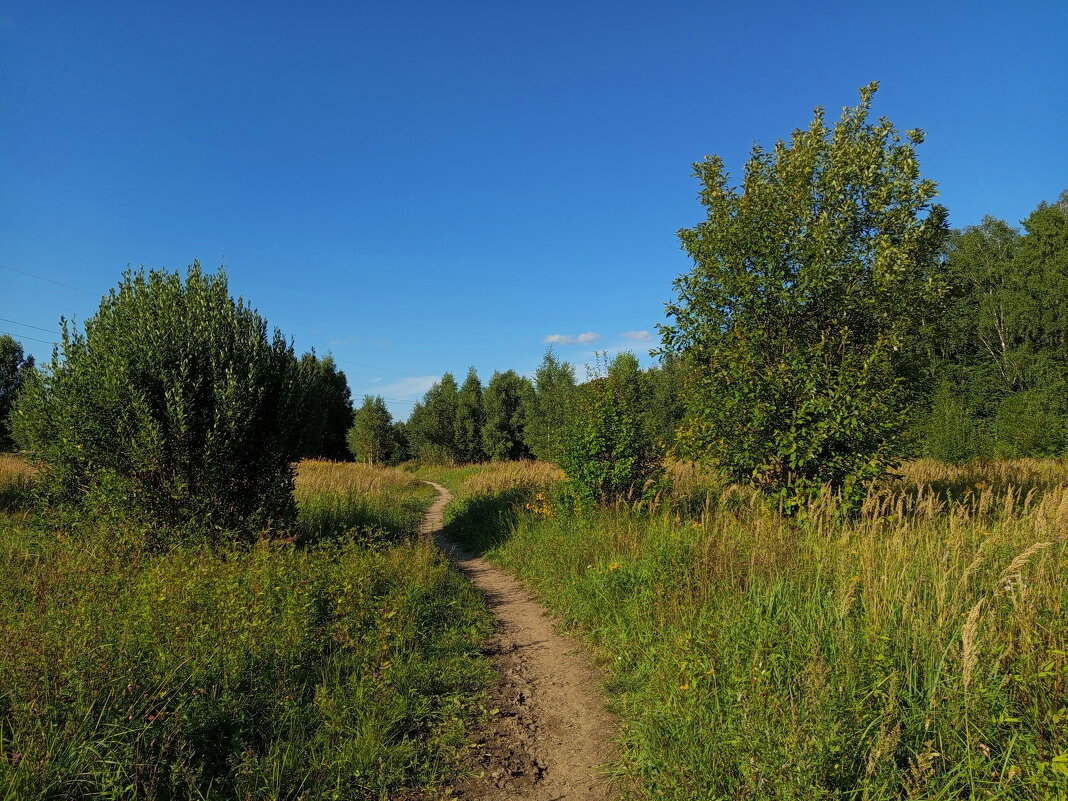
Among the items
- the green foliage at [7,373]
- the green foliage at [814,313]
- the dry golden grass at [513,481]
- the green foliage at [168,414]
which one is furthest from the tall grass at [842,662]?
the green foliage at [7,373]

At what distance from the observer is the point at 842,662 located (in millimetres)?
3473

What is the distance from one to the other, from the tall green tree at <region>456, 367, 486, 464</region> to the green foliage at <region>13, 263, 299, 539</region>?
36310 millimetres

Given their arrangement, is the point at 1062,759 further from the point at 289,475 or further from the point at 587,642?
the point at 289,475

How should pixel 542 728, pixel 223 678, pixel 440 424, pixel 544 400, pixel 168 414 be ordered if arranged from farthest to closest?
pixel 440 424
pixel 544 400
pixel 168 414
pixel 542 728
pixel 223 678

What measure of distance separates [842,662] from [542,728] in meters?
2.46

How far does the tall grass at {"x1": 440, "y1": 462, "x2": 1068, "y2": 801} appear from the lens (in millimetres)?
2744

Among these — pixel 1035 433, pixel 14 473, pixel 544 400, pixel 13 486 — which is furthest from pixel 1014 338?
pixel 14 473

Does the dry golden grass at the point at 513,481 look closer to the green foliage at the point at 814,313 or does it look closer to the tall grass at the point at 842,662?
the green foliage at the point at 814,313

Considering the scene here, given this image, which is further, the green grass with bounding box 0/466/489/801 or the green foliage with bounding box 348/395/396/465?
the green foliage with bounding box 348/395/396/465

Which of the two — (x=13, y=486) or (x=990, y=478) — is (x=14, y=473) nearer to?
(x=13, y=486)

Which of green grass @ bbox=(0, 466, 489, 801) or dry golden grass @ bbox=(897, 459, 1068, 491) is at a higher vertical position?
green grass @ bbox=(0, 466, 489, 801)

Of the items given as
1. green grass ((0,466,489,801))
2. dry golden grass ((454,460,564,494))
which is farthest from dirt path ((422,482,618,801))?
dry golden grass ((454,460,564,494))

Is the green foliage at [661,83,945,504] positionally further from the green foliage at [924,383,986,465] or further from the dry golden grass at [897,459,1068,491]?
the green foliage at [924,383,986,465]

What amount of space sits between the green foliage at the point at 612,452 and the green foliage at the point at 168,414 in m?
5.55
